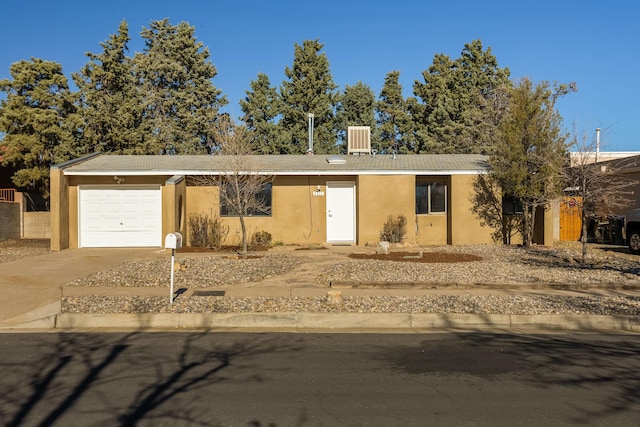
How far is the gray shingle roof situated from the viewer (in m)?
19.9

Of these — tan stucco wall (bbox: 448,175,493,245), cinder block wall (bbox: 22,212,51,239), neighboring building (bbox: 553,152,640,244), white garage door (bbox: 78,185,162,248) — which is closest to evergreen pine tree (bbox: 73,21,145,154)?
cinder block wall (bbox: 22,212,51,239)

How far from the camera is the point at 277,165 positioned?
21.3m

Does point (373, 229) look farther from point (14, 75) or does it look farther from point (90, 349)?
point (14, 75)

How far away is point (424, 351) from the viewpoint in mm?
7723

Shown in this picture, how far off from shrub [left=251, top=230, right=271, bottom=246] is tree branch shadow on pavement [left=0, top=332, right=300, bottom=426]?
11.8 meters

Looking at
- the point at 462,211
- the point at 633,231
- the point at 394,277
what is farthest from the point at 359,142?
the point at 394,277

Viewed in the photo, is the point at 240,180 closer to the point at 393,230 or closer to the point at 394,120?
the point at 393,230

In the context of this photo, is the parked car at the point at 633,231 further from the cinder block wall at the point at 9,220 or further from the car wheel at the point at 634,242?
the cinder block wall at the point at 9,220

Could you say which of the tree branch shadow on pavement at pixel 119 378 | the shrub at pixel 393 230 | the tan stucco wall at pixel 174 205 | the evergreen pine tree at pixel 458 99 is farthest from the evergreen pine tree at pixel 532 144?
the evergreen pine tree at pixel 458 99

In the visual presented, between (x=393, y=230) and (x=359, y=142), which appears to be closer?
(x=393, y=230)

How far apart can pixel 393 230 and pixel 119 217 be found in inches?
378

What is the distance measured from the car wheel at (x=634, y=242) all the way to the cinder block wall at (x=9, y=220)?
2231 cm

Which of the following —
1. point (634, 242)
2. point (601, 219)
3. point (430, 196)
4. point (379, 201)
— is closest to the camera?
point (634, 242)

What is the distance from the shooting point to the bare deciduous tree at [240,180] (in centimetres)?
1756
